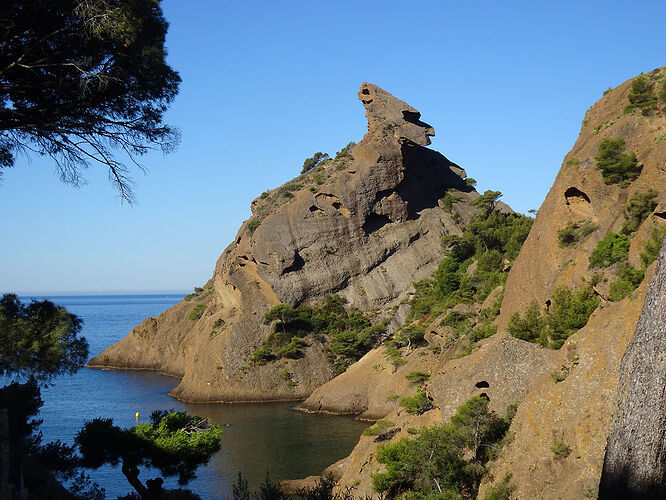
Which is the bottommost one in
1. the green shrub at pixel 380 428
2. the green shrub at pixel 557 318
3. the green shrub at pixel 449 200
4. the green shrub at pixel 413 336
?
the green shrub at pixel 380 428

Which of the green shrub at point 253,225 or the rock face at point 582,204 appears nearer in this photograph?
the rock face at point 582,204

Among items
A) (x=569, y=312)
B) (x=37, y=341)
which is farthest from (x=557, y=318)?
(x=37, y=341)

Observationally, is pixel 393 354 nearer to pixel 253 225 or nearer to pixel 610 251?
pixel 610 251

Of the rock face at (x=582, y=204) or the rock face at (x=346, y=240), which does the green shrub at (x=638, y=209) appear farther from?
the rock face at (x=346, y=240)

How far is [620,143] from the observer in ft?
91.7

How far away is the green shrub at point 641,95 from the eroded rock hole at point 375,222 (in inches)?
1765

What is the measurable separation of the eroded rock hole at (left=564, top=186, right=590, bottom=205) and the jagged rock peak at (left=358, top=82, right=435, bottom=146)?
4436 cm

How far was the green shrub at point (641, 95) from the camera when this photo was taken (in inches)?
1113

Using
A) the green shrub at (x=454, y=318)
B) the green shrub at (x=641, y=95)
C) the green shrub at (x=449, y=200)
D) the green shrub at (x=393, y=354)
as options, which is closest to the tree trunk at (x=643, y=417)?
the green shrub at (x=641, y=95)

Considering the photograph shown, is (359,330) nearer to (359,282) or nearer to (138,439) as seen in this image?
(359,282)

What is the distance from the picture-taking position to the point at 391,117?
75562 mm

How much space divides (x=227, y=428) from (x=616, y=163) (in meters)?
34.7

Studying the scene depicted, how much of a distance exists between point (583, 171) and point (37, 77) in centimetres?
2475


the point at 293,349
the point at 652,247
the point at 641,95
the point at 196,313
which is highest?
the point at 641,95
